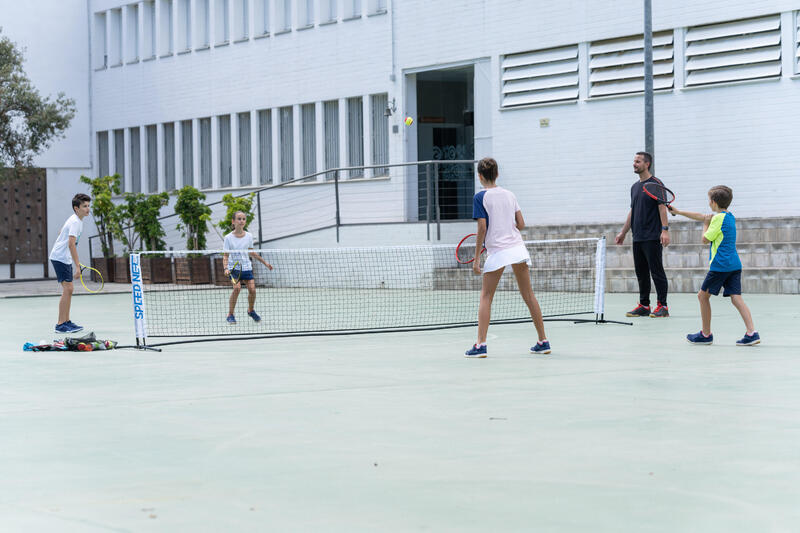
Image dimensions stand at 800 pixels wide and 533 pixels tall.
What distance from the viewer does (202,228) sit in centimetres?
A: 3269

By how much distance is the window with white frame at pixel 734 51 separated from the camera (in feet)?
75.7

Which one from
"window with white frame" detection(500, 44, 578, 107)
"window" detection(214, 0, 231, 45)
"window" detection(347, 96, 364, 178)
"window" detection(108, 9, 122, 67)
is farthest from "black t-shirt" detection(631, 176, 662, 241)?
"window" detection(108, 9, 122, 67)

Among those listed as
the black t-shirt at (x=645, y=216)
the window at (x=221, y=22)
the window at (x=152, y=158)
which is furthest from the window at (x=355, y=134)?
the black t-shirt at (x=645, y=216)

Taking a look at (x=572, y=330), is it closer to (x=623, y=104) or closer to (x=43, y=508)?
(x=43, y=508)

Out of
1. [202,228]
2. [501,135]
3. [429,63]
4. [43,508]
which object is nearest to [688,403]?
[43,508]

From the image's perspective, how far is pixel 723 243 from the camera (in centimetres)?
1155

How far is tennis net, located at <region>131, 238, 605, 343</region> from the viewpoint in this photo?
15.8 meters

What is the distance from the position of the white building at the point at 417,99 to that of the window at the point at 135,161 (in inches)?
2.5

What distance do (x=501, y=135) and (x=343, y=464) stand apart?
22.5 metres

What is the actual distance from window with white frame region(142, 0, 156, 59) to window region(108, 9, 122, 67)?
1.49 metres

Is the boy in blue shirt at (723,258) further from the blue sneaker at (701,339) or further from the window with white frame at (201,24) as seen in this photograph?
the window with white frame at (201,24)

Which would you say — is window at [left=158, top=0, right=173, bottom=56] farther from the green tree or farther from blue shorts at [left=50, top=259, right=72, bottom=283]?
blue shorts at [left=50, top=259, right=72, bottom=283]

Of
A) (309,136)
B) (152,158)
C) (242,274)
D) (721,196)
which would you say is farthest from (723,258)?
(152,158)

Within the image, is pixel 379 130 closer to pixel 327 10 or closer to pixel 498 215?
pixel 327 10
